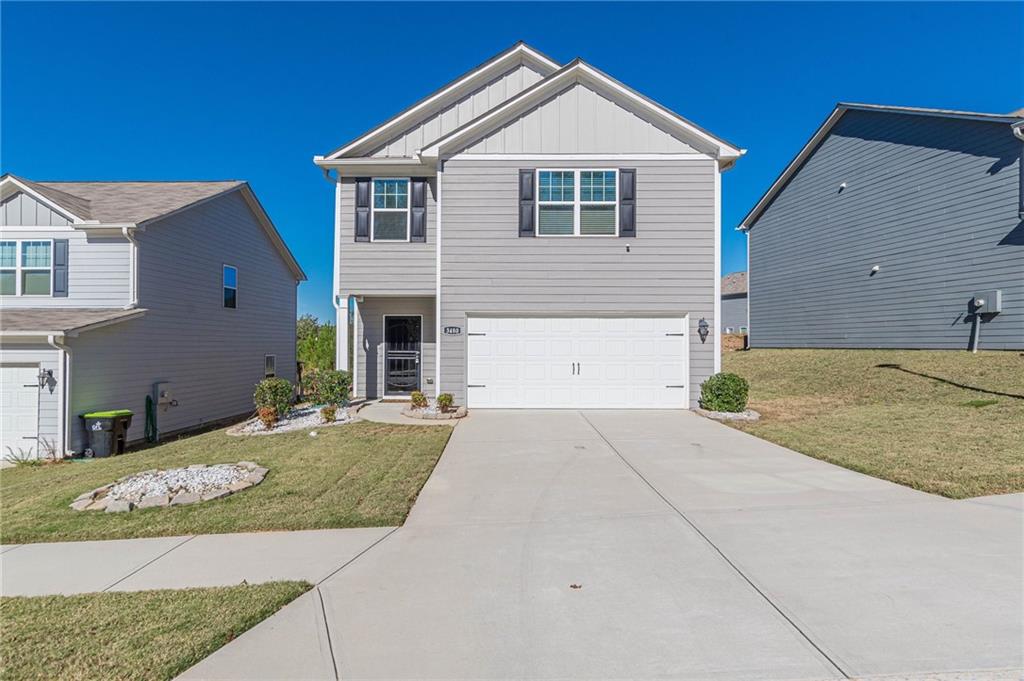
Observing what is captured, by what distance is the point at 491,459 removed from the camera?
670 centimetres

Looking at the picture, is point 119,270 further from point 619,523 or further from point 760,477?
point 760,477

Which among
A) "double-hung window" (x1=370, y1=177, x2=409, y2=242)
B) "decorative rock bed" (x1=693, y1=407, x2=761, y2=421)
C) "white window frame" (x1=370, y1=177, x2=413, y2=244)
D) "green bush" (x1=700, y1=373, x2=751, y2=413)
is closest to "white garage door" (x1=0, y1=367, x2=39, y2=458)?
"white window frame" (x1=370, y1=177, x2=413, y2=244)

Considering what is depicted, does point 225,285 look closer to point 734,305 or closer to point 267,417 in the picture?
point 267,417

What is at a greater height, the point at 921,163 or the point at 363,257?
the point at 921,163

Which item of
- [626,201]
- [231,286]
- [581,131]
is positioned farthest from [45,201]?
[626,201]

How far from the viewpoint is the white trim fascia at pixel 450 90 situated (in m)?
11.9

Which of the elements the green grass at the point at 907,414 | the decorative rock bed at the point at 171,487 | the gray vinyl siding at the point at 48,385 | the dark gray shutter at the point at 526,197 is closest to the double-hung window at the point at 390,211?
the dark gray shutter at the point at 526,197

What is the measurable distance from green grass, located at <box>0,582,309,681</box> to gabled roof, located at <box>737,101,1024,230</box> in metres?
18.6

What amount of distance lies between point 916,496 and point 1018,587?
1975 mm

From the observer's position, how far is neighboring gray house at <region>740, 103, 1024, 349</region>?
1331 cm

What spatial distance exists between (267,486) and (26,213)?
10006 mm

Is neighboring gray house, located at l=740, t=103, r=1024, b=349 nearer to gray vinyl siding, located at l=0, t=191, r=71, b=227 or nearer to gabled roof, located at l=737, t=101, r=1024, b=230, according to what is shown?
gabled roof, located at l=737, t=101, r=1024, b=230

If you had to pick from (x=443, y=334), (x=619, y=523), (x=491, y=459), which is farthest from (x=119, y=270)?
(x=619, y=523)

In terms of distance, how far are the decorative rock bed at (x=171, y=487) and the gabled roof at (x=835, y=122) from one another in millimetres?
18794
